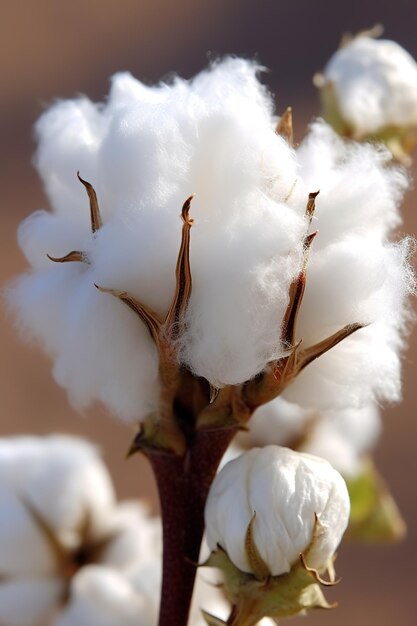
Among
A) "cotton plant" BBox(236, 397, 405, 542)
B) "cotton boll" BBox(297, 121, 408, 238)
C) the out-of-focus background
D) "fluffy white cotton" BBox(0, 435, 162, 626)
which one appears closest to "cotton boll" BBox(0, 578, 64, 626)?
"fluffy white cotton" BBox(0, 435, 162, 626)

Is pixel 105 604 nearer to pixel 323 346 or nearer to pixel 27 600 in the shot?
pixel 27 600

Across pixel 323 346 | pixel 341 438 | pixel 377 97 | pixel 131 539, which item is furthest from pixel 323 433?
pixel 323 346

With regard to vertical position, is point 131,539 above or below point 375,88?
below

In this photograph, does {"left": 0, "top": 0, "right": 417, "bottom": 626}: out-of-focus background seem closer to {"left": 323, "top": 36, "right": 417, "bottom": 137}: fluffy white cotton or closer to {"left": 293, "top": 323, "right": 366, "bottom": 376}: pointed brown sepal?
{"left": 323, "top": 36, "right": 417, "bottom": 137}: fluffy white cotton

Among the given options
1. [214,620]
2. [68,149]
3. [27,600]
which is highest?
[68,149]

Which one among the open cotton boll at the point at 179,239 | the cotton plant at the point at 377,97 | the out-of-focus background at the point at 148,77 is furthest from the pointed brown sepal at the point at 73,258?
the out-of-focus background at the point at 148,77

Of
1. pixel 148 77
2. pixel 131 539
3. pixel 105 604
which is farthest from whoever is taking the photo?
pixel 148 77

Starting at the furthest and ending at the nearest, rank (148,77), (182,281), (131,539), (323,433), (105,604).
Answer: (148,77) < (323,433) < (131,539) < (105,604) < (182,281)
